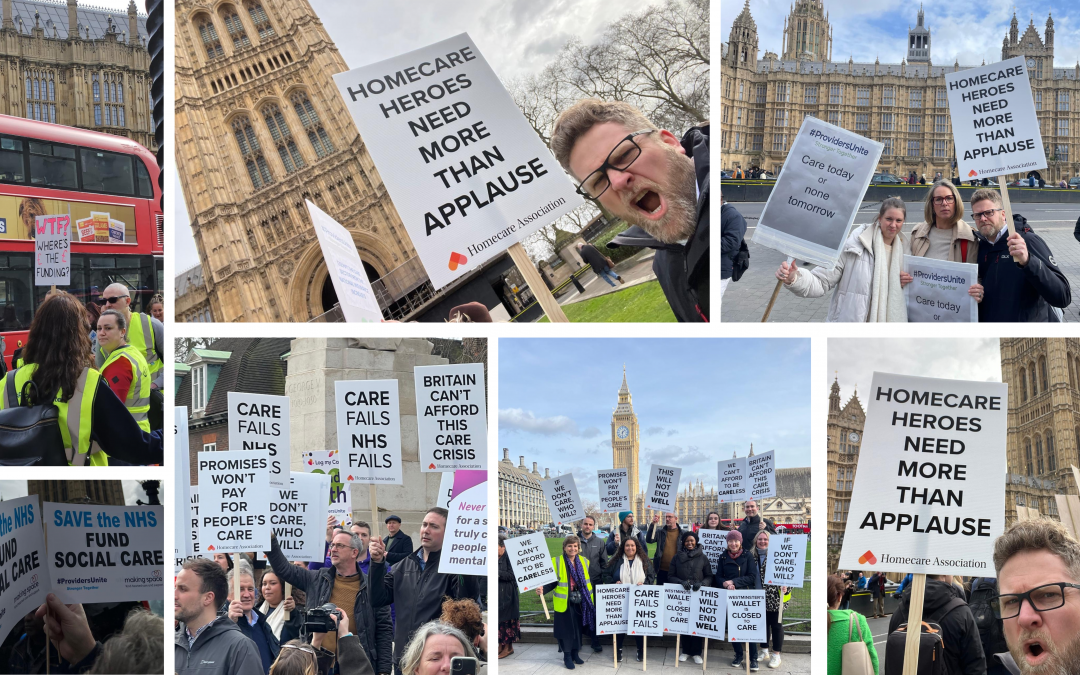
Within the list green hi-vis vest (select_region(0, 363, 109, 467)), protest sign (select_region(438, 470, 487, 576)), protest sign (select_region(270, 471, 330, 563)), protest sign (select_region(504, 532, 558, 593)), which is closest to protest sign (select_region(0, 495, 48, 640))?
green hi-vis vest (select_region(0, 363, 109, 467))

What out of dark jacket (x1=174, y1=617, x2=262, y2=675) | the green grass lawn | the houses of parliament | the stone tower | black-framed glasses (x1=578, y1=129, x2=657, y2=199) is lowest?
dark jacket (x1=174, y1=617, x2=262, y2=675)

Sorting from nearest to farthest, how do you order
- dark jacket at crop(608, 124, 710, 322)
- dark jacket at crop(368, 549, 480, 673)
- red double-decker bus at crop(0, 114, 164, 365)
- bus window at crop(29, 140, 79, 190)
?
dark jacket at crop(608, 124, 710, 322), dark jacket at crop(368, 549, 480, 673), red double-decker bus at crop(0, 114, 164, 365), bus window at crop(29, 140, 79, 190)

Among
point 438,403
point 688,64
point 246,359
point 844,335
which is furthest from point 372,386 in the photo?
point 688,64

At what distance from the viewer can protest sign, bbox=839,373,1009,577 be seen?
349 centimetres

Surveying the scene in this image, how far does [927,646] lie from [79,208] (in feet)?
21.8

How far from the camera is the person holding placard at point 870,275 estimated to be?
3800 mm

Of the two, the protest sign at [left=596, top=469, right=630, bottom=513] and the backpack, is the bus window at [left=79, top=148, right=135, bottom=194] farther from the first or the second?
the backpack

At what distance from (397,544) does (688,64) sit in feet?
9.79

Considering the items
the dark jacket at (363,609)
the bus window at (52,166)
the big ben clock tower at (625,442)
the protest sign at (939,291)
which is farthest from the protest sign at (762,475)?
the bus window at (52,166)

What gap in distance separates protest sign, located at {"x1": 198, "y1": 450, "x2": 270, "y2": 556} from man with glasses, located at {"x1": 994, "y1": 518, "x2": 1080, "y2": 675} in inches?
126

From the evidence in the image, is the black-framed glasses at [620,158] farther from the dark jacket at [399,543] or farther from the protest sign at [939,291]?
the dark jacket at [399,543]

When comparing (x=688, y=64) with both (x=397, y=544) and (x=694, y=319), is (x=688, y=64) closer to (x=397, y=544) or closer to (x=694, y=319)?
(x=694, y=319)

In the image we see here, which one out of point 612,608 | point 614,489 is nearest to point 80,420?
point 614,489

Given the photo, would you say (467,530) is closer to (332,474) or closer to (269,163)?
(332,474)
